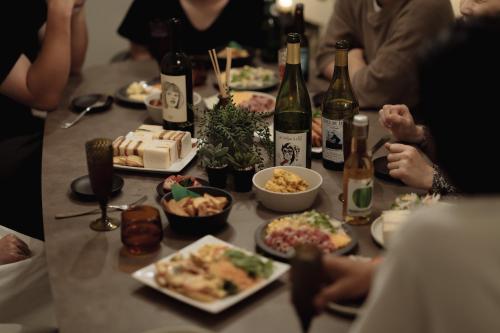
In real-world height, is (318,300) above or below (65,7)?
below

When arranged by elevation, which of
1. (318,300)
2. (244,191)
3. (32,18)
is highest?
(32,18)

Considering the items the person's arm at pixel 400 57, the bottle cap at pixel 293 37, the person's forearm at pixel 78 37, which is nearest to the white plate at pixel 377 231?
the bottle cap at pixel 293 37

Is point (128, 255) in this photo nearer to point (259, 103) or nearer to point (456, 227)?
point (456, 227)

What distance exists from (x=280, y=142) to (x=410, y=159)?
34 cm

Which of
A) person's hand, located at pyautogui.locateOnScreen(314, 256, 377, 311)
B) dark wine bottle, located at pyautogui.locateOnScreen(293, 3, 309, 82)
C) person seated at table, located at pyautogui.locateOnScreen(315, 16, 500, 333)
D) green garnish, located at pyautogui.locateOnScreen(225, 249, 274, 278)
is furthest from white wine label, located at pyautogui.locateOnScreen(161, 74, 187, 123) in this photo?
person seated at table, located at pyautogui.locateOnScreen(315, 16, 500, 333)

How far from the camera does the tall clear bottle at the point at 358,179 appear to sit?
1.47m

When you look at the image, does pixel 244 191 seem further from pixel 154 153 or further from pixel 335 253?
pixel 335 253

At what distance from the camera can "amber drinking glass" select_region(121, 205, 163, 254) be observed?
146 cm

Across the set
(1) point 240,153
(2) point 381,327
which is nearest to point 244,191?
(1) point 240,153

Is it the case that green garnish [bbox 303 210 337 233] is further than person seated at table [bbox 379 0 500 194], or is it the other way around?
person seated at table [bbox 379 0 500 194]

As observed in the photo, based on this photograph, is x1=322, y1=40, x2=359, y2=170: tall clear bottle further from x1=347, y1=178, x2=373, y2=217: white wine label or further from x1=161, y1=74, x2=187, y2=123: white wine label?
x1=161, y1=74, x2=187, y2=123: white wine label

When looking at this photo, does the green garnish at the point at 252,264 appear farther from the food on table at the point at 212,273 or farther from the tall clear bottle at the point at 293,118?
the tall clear bottle at the point at 293,118

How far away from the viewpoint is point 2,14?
246 centimetres

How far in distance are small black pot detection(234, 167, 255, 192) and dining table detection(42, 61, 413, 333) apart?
21mm
